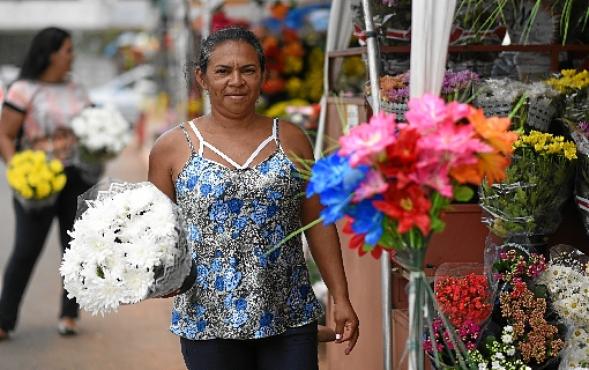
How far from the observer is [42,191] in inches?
252

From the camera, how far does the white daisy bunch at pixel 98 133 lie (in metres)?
6.77

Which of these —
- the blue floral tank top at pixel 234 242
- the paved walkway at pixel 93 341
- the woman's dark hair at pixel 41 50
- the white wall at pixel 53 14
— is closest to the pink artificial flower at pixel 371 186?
the blue floral tank top at pixel 234 242

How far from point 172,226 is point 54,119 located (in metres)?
3.85

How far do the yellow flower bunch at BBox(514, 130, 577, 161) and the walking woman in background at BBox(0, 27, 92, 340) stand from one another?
356 centimetres

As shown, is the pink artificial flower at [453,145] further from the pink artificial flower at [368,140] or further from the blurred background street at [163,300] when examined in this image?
the blurred background street at [163,300]

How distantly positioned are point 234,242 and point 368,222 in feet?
2.95

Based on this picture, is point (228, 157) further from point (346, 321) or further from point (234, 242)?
point (346, 321)

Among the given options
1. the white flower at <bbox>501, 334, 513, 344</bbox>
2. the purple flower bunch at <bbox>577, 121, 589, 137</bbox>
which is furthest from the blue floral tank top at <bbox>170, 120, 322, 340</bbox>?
the purple flower bunch at <bbox>577, 121, 589, 137</bbox>

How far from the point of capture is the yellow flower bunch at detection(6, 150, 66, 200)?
635 cm

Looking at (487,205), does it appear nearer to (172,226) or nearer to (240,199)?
(240,199)

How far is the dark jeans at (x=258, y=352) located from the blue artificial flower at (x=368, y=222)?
1.00 metres

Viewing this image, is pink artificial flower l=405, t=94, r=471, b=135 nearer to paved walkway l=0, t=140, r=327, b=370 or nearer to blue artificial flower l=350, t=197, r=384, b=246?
blue artificial flower l=350, t=197, r=384, b=246

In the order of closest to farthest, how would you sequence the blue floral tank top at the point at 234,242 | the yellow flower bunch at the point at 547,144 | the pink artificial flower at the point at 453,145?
the pink artificial flower at the point at 453,145 → the blue floral tank top at the point at 234,242 → the yellow flower bunch at the point at 547,144

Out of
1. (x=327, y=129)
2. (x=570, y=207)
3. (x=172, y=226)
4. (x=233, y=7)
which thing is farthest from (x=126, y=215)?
(x=233, y=7)
